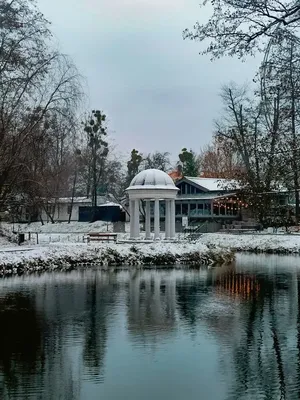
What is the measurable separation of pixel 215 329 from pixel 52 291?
756cm

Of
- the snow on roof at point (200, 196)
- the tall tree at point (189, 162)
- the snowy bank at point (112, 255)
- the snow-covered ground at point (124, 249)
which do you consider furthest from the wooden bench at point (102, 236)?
the tall tree at point (189, 162)

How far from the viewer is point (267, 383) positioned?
7.85 meters

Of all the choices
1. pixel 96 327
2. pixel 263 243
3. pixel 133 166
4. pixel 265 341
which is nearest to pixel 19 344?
pixel 96 327

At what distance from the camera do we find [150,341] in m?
10.7

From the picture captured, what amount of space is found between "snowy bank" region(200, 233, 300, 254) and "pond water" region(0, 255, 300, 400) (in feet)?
56.8

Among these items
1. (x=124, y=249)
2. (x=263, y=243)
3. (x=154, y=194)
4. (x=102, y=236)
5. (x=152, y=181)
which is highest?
(x=152, y=181)

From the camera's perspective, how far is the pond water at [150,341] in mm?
7793

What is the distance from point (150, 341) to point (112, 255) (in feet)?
57.1

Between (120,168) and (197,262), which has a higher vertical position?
(120,168)

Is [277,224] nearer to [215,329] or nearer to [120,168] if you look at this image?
[215,329]

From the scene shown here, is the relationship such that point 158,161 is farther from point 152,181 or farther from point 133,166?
point 152,181

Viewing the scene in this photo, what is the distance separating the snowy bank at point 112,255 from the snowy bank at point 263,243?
20.6ft

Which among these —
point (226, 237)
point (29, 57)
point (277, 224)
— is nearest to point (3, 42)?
point (29, 57)

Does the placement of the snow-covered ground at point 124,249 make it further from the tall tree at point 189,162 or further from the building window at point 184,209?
the tall tree at point 189,162
